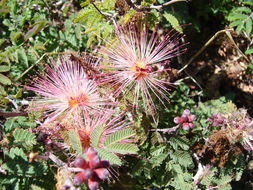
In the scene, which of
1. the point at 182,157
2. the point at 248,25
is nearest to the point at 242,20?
the point at 248,25

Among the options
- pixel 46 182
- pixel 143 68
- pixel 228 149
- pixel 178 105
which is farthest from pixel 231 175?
pixel 46 182

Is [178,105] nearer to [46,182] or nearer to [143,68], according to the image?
[143,68]

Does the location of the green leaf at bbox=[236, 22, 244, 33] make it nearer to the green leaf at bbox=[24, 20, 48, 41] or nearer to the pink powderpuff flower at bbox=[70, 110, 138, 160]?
the pink powderpuff flower at bbox=[70, 110, 138, 160]

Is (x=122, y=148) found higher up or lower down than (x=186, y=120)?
lower down

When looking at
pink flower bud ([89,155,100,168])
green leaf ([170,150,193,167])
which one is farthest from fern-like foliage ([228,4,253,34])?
pink flower bud ([89,155,100,168])

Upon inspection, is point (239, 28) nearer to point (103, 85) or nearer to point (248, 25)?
point (248, 25)
